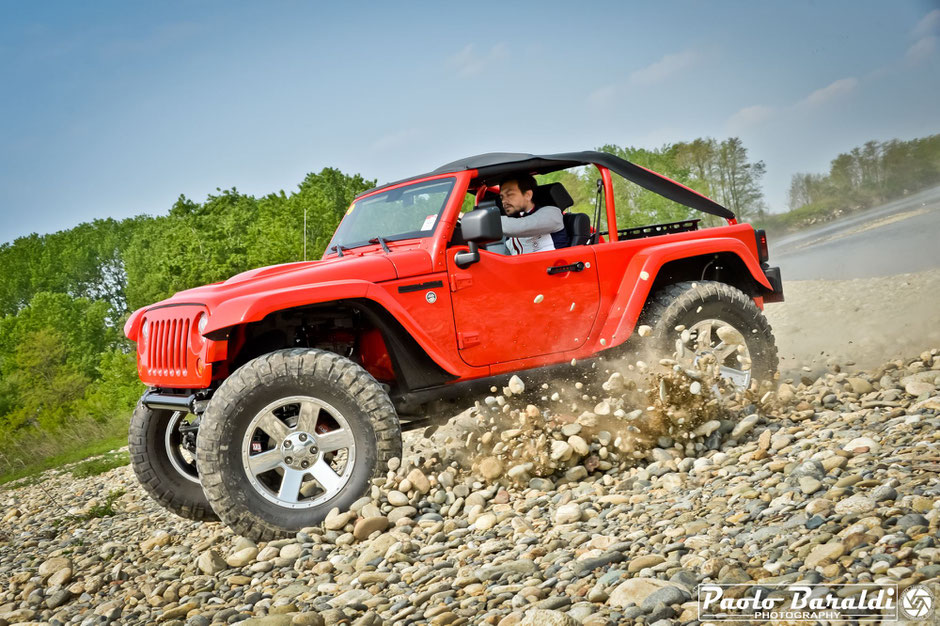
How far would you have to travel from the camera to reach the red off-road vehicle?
459cm

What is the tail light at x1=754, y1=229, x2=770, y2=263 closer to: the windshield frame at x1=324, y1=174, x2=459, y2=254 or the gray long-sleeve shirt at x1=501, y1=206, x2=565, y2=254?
the gray long-sleeve shirt at x1=501, y1=206, x2=565, y2=254

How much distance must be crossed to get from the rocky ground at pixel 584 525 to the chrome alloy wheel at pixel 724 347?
26 centimetres

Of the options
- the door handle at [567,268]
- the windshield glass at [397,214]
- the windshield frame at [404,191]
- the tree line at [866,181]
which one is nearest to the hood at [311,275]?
the windshield frame at [404,191]

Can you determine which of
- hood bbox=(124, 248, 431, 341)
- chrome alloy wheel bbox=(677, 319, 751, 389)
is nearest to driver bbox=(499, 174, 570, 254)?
hood bbox=(124, 248, 431, 341)

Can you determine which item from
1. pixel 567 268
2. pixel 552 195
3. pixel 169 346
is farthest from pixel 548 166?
pixel 169 346

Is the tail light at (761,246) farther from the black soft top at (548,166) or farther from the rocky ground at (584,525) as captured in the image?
the rocky ground at (584,525)

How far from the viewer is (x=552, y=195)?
6344 mm

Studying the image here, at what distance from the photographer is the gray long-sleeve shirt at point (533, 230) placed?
5.84 m

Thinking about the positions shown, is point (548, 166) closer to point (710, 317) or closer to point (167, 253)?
point (710, 317)

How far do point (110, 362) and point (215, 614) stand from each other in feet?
159

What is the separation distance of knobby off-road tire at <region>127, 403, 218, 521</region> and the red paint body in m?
0.69

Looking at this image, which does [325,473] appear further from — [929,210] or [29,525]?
[929,210]

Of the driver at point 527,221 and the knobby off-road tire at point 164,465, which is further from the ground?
the driver at point 527,221

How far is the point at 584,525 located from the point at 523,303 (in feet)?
5.93
